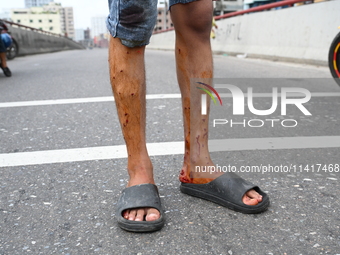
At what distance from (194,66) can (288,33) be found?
7.30 metres

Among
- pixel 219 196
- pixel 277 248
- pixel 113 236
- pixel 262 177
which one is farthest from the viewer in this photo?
pixel 262 177

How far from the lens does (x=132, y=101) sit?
1582 mm

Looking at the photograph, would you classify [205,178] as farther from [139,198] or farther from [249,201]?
[139,198]

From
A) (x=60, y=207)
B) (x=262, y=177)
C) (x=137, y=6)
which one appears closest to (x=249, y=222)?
(x=262, y=177)

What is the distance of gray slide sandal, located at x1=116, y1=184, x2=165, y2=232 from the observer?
1400 mm

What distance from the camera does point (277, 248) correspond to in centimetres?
127

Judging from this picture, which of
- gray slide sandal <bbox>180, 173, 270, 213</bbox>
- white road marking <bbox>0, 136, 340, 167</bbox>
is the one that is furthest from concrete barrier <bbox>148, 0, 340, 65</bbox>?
gray slide sandal <bbox>180, 173, 270, 213</bbox>

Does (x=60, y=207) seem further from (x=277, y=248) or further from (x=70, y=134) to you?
(x=70, y=134)

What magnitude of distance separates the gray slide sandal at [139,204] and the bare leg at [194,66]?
0.26 metres

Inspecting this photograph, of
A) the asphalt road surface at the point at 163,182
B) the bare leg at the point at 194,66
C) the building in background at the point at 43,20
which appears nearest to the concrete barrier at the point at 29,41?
the asphalt road surface at the point at 163,182

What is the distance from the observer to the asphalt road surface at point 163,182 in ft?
4.36

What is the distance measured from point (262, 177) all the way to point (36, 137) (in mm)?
1731

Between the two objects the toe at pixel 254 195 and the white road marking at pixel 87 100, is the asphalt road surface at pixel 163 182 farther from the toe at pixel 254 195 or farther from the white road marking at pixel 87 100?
the white road marking at pixel 87 100

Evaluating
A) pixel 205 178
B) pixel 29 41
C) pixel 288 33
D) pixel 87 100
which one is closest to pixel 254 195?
pixel 205 178
